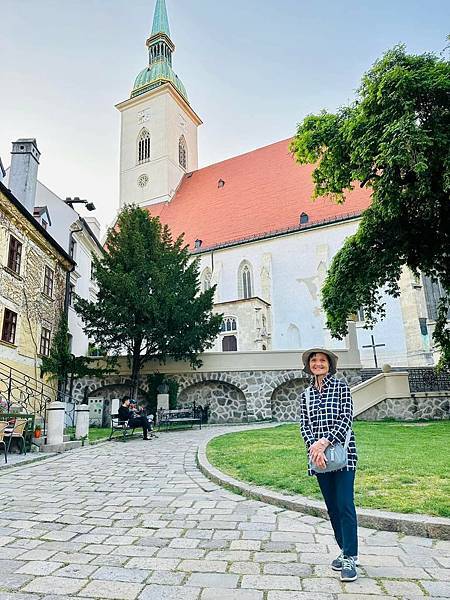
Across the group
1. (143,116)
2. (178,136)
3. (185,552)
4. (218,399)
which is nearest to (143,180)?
(178,136)

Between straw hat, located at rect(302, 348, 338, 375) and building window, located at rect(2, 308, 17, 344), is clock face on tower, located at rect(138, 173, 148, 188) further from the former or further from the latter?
straw hat, located at rect(302, 348, 338, 375)

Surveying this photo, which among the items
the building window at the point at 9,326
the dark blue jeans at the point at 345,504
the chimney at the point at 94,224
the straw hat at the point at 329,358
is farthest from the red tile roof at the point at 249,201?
the dark blue jeans at the point at 345,504

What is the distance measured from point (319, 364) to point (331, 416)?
43cm

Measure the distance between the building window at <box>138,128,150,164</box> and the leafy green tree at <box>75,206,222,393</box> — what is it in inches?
1206

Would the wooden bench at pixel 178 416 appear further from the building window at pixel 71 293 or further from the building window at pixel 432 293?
the building window at pixel 432 293

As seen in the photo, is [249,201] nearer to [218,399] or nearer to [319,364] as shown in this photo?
[218,399]

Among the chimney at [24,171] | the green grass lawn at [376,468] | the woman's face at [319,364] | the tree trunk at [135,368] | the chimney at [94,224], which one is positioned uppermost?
the chimney at [94,224]

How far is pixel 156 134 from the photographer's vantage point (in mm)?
49250

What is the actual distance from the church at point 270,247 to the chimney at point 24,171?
36.3 feet

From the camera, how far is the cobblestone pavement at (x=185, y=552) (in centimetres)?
290

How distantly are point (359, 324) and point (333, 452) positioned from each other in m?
28.9

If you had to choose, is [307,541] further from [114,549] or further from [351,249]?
[351,249]

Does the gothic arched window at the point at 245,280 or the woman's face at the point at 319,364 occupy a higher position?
the gothic arched window at the point at 245,280

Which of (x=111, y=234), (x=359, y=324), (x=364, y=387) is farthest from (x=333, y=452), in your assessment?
(x=359, y=324)
